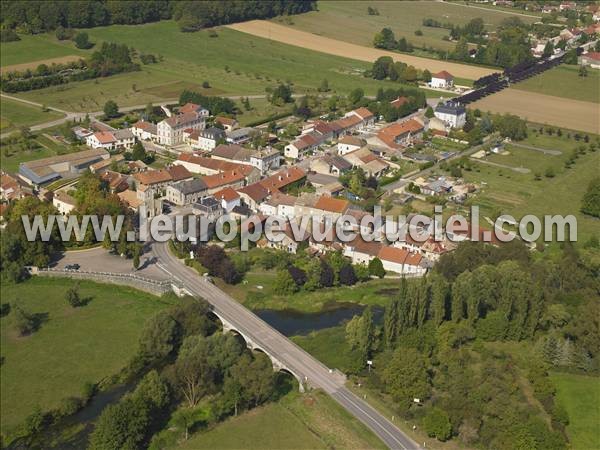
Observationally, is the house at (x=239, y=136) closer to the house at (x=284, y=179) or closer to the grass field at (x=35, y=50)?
the house at (x=284, y=179)

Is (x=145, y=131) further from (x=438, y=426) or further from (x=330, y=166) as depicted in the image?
(x=438, y=426)

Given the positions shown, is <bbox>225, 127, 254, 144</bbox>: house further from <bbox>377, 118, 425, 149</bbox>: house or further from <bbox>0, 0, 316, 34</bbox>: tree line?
<bbox>0, 0, 316, 34</bbox>: tree line

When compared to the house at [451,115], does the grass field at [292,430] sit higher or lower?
lower

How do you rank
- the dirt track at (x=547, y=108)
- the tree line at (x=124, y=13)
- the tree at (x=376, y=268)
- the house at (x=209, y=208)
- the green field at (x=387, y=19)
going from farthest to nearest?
the green field at (x=387, y=19)
the tree line at (x=124, y=13)
the dirt track at (x=547, y=108)
the house at (x=209, y=208)
the tree at (x=376, y=268)

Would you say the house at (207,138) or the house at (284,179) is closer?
the house at (284,179)

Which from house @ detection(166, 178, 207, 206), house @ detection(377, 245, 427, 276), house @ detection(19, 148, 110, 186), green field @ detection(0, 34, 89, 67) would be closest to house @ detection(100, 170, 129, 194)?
house @ detection(19, 148, 110, 186)

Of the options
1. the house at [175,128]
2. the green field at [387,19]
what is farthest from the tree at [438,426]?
the green field at [387,19]
